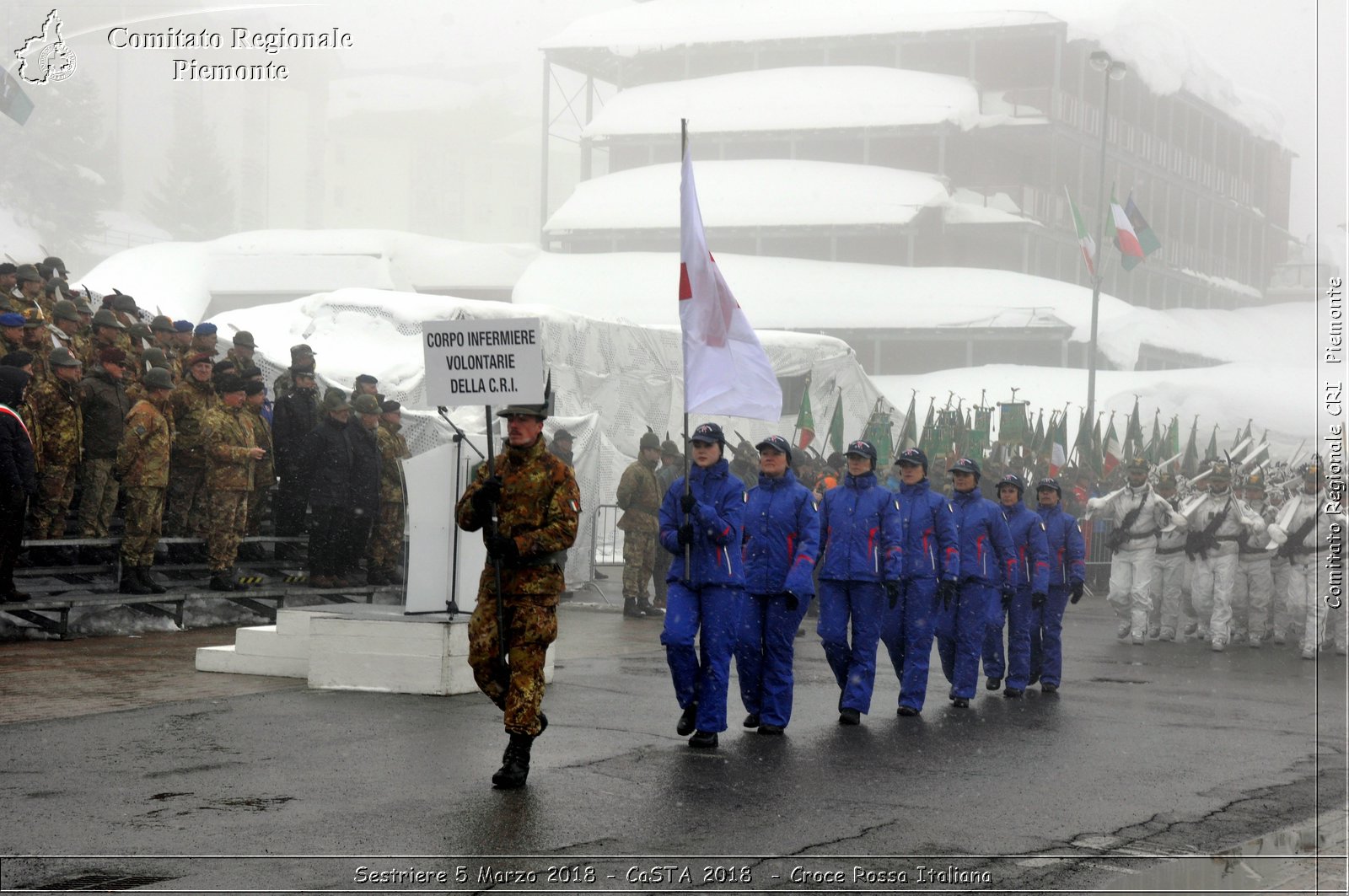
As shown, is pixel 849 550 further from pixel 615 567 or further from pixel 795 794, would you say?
pixel 615 567

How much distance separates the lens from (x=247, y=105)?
6025 cm

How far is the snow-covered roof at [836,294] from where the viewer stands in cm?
5200

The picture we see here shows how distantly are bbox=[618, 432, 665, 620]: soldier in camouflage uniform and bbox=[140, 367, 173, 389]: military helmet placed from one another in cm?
594

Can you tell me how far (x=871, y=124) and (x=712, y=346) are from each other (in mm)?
48948

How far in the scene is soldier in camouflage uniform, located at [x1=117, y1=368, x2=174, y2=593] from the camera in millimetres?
13039

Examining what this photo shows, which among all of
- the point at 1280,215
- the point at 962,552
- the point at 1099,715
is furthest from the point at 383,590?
the point at 1280,215

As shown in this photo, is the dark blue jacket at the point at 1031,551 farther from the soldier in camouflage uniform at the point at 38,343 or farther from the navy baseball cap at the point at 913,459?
the soldier in camouflage uniform at the point at 38,343

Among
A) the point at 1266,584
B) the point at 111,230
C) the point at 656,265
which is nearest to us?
the point at 1266,584

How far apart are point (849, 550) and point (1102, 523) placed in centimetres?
1878

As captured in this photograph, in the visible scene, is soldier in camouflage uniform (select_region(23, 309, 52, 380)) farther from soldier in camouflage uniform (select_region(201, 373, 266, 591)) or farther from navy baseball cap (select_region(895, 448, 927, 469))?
navy baseball cap (select_region(895, 448, 927, 469))

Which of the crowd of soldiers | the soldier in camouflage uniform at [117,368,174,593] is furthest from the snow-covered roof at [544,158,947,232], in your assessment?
the soldier in camouflage uniform at [117,368,174,593]

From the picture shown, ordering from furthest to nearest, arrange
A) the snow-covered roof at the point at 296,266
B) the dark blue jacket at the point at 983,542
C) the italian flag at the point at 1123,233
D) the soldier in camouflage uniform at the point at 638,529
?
the snow-covered roof at the point at 296,266 → the italian flag at the point at 1123,233 → the soldier in camouflage uniform at the point at 638,529 → the dark blue jacket at the point at 983,542

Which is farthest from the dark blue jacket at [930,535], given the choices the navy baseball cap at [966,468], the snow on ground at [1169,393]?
the snow on ground at [1169,393]

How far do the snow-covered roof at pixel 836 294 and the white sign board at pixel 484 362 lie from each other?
4202 cm
